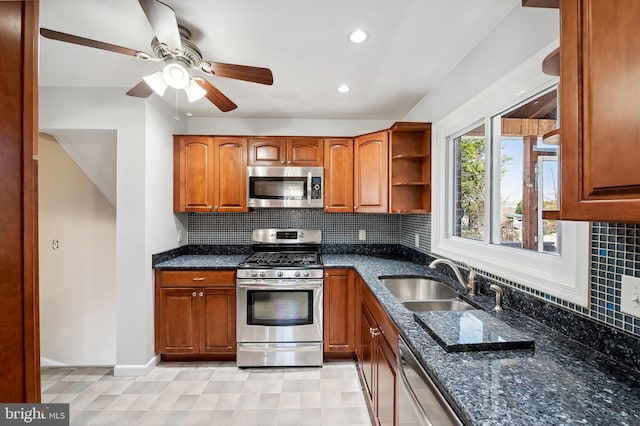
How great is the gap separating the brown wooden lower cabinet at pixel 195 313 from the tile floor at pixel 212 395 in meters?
0.19

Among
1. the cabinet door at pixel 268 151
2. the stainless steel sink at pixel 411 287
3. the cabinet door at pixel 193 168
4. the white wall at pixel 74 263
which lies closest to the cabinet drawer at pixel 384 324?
the stainless steel sink at pixel 411 287

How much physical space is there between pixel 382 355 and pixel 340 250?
5.53ft

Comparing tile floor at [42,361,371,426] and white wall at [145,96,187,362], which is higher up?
white wall at [145,96,187,362]

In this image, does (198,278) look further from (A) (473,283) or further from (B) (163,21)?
(A) (473,283)

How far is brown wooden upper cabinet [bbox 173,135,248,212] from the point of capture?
2896 millimetres

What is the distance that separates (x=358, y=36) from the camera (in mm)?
1653

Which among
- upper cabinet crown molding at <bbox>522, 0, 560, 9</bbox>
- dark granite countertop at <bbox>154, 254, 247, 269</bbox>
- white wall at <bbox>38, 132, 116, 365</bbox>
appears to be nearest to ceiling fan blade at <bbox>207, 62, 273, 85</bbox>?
upper cabinet crown molding at <bbox>522, 0, 560, 9</bbox>

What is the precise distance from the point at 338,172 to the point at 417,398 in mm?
2250

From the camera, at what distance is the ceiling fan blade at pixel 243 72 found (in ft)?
5.19

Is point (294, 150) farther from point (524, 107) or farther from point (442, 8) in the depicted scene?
point (524, 107)

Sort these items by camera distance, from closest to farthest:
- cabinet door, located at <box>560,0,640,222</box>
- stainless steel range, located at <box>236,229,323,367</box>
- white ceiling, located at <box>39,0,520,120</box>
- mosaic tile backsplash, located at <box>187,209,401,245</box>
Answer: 1. cabinet door, located at <box>560,0,640,222</box>
2. white ceiling, located at <box>39,0,520,120</box>
3. stainless steel range, located at <box>236,229,323,367</box>
4. mosaic tile backsplash, located at <box>187,209,401,245</box>

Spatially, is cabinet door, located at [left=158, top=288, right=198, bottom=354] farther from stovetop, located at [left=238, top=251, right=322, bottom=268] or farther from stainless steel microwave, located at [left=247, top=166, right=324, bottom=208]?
stainless steel microwave, located at [left=247, top=166, right=324, bottom=208]

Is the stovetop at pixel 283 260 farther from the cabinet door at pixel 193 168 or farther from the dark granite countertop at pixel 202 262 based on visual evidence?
the cabinet door at pixel 193 168

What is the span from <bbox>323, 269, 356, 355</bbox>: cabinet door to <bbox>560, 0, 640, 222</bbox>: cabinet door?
2.00 metres
